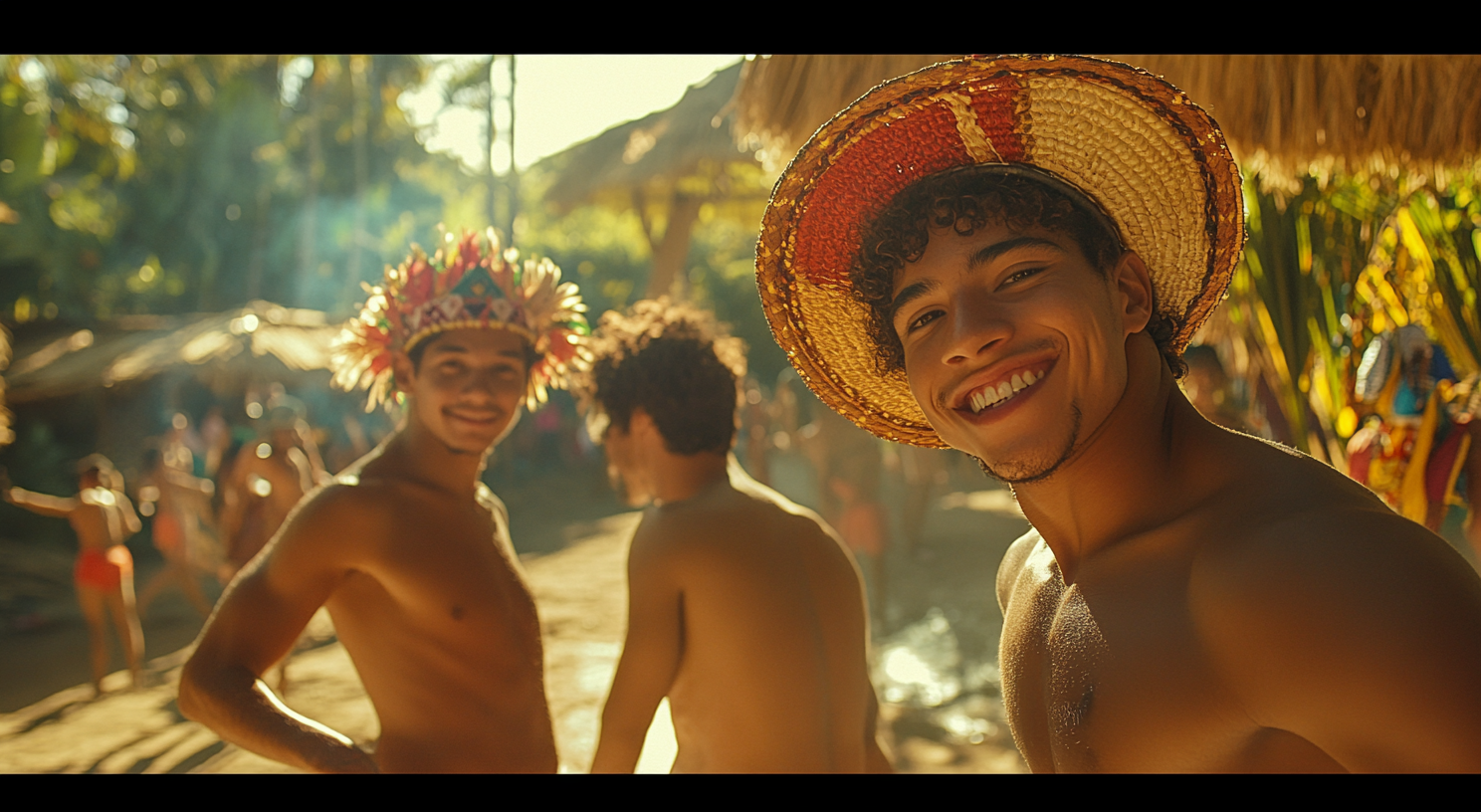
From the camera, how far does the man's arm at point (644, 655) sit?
244cm

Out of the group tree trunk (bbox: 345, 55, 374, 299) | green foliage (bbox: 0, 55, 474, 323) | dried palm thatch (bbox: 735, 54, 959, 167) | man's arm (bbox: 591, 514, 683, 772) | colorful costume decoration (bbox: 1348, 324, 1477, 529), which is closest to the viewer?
man's arm (bbox: 591, 514, 683, 772)

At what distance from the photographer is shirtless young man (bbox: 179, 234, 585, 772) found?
2299 mm

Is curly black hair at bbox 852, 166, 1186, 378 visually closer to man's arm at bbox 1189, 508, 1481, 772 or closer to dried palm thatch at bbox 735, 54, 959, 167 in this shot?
man's arm at bbox 1189, 508, 1481, 772

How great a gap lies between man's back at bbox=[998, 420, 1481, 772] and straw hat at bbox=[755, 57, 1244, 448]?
1.29 feet

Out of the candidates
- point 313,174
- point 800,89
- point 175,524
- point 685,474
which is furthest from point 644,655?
point 313,174

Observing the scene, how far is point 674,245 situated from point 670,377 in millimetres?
9485

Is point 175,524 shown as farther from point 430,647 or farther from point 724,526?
point 724,526

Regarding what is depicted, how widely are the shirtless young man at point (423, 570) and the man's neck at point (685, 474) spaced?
51 cm

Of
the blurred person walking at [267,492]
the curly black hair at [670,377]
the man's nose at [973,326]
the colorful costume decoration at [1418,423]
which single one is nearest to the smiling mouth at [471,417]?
the curly black hair at [670,377]

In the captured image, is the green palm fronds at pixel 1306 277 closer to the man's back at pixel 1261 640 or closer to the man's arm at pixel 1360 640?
the man's back at pixel 1261 640

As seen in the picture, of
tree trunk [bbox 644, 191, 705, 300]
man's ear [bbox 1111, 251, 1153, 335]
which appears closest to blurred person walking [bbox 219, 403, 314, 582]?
tree trunk [bbox 644, 191, 705, 300]

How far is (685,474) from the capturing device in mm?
2793

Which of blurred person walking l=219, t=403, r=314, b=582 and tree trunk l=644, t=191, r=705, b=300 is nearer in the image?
blurred person walking l=219, t=403, r=314, b=582
